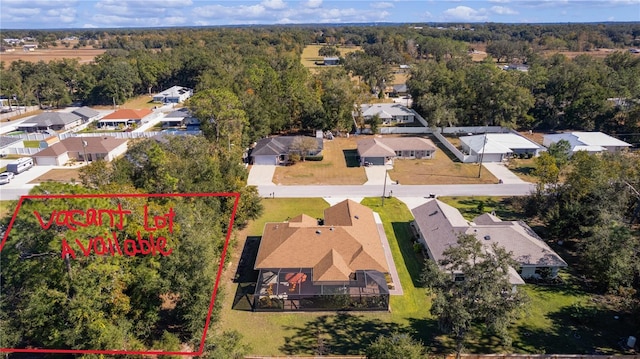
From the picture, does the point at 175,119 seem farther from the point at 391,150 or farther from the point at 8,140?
the point at 391,150

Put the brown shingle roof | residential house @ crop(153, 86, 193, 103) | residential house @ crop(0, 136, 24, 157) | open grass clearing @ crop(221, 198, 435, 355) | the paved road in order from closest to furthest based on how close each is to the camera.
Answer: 1. open grass clearing @ crop(221, 198, 435, 355)
2. the brown shingle roof
3. the paved road
4. residential house @ crop(0, 136, 24, 157)
5. residential house @ crop(153, 86, 193, 103)

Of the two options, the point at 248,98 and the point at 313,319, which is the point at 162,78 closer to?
the point at 248,98

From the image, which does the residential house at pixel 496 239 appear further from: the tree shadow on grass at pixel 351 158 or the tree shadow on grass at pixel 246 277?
the tree shadow on grass at pixel 351 158

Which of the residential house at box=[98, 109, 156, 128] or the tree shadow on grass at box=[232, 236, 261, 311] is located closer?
the tree shadow on grass at box=[232, 236, 261, 311]

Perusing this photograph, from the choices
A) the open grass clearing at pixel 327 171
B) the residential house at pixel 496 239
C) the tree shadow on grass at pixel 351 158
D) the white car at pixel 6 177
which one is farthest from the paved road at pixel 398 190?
the white car at pixel 6 177

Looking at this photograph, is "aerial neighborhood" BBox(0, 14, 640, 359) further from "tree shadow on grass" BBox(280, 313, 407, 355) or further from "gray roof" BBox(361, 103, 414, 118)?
"gray roof" BBox(361, 103, 414, 118)

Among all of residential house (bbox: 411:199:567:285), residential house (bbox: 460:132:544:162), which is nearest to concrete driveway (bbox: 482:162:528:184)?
residential house (bbox: 460:132:544:162)

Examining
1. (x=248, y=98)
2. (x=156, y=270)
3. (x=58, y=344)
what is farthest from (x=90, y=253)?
(x=248, y=98)
